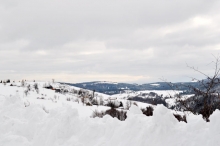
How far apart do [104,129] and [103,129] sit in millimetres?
25

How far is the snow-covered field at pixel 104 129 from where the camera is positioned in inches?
170

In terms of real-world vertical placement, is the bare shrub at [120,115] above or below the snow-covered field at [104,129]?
below

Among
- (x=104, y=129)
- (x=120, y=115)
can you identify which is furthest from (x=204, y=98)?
(x=120, y=115)

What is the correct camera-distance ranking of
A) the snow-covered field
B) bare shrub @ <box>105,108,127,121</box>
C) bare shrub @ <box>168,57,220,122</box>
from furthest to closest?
1. bare shrub @ <box>105,108,127,121</box>
2. bare shrub @ <box>168,57,220,122</box>
3. the snow-covered field

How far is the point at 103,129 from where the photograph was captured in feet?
19.1

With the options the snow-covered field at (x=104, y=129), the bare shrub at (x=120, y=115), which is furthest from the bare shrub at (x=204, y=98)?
the bare shrub at (x=120, y=115)

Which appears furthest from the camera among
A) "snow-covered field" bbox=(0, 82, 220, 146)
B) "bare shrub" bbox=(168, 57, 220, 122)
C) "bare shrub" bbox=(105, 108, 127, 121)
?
"bare shrub" bbox=(105, 108, 127, 121)

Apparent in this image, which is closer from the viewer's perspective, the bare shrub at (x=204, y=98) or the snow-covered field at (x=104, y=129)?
the snow-covered field at (x=104, y=129)

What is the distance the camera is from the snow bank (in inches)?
170

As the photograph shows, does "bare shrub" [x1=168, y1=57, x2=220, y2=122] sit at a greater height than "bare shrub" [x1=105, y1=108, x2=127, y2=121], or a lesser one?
greater

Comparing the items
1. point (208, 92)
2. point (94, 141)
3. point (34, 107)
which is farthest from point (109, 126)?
point (34, 107)

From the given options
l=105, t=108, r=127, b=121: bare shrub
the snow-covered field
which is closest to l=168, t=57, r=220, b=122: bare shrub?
the snow-covered field

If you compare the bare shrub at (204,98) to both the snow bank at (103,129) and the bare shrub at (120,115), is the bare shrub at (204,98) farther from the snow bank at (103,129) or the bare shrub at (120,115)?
the bare shrub at (120,115)

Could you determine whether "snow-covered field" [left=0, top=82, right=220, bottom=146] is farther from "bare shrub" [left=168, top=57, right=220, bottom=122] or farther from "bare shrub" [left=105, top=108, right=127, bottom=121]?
"bare shrub" [left=105, top=108, right=127, bottom=121]
